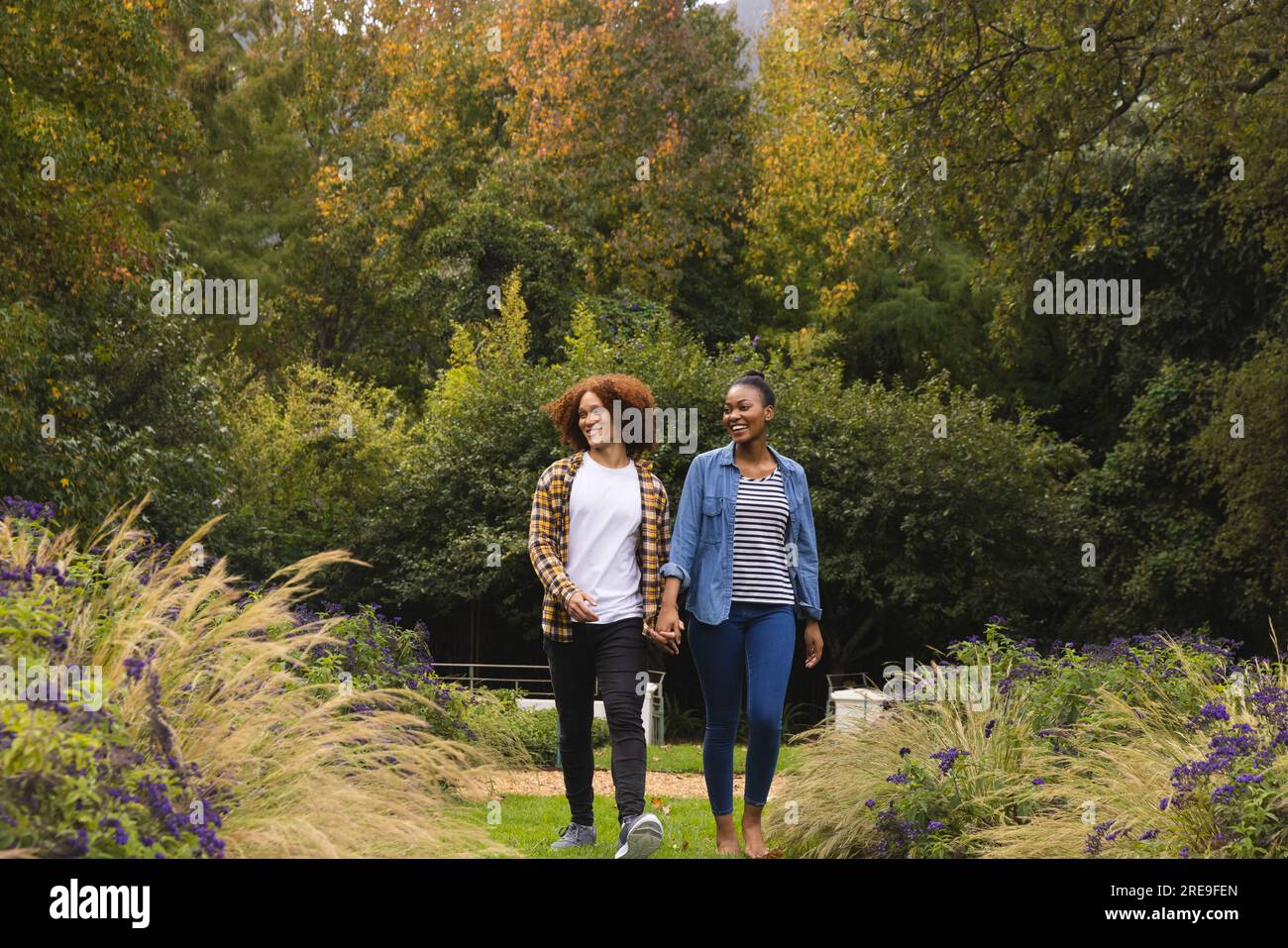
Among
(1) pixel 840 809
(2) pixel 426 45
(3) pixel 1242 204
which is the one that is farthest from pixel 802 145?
(1) pixel 840 809

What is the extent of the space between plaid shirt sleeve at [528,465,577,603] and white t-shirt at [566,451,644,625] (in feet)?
0.24

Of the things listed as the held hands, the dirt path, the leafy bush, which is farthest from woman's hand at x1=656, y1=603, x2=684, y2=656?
the leafy bush

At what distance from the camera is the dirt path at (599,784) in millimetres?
9891

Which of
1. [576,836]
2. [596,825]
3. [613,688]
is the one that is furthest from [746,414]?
[596,825]

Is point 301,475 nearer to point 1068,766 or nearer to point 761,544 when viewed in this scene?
point 761,544

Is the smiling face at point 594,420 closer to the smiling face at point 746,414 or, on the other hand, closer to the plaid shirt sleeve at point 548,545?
the plaid shirt sleeve at point 548,545

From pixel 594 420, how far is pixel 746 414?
699mm

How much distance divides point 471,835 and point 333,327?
3293cm

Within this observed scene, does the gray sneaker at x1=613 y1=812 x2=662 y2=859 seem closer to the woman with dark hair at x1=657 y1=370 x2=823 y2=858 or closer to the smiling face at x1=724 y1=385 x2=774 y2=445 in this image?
the woman with dark hair at x1=657 y1=370 x2=823 y2=858

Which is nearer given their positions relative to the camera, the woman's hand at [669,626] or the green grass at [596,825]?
the woman's hand at [669,626]

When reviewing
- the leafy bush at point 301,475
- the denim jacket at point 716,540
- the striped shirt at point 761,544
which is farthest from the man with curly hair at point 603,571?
the leafy bush at point 301,475

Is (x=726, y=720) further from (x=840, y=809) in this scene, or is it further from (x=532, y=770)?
(x=532, y=770)

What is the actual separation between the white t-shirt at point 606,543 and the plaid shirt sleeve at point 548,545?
74 millimetres
